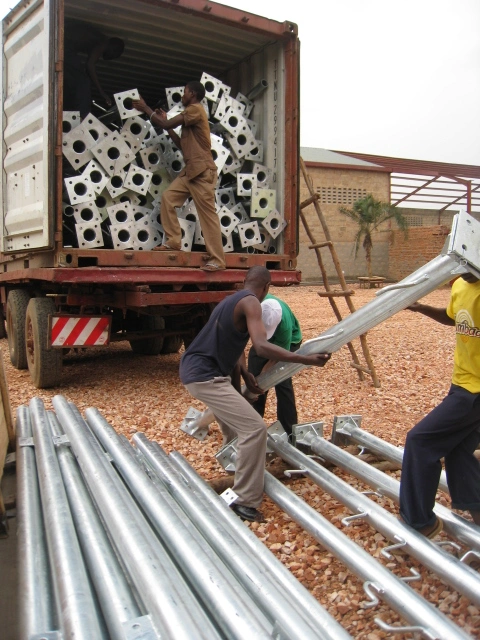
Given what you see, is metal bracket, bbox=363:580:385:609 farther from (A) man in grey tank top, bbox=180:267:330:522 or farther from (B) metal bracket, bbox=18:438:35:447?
(B) metal bracket, bbox=18:438:35:447

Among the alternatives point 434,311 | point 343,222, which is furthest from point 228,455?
point 343,222

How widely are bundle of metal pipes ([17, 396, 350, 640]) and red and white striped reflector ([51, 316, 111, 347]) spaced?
2.21 metres

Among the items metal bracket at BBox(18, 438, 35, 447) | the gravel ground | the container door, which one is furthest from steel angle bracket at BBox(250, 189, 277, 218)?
metal bracket at BBox(18, 438, 35, 447)

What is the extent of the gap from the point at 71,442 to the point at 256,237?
3656 millimetres

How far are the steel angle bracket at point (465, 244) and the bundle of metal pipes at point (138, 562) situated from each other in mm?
1513

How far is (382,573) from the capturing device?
7.96 feet

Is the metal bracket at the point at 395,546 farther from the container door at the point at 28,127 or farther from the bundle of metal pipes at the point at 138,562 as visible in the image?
the container door at the point at 28,127

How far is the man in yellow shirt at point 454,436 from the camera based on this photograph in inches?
106

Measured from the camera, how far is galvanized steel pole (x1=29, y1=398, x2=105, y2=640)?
1.84 m

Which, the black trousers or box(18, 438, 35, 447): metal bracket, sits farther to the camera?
the black trousers

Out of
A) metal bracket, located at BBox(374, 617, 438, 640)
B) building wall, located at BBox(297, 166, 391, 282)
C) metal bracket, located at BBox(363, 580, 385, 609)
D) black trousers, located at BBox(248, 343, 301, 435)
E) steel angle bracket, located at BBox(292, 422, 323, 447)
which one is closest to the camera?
metal bracket, located at BBox(374, 617, 438, 640)

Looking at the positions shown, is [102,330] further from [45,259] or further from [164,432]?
[164,432]

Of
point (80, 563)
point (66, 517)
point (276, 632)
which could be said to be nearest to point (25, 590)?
point (80, 563)

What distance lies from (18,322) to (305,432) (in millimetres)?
3950
